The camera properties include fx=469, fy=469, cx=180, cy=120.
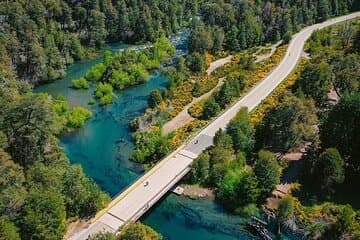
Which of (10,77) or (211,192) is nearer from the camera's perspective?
(211,192)

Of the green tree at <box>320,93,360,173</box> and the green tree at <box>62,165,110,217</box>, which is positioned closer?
the green tree at <box>62,165,110,217</box>

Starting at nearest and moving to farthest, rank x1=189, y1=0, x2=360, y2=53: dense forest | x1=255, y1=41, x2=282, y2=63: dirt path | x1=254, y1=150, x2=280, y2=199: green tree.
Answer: x1=254, y1=150, x2=280, y2=199: green tree → x1=255, y1=41, x2=282, y2=63: dirt path → x1=189, y1=0, x2=360, y2=53: dense forest

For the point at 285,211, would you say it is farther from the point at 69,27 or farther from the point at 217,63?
the point at 69,27

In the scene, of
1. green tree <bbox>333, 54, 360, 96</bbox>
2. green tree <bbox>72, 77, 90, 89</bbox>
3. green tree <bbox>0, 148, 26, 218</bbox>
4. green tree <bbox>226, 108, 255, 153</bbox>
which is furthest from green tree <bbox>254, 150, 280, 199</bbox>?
green tree <bbox>72, 77, 90, 89</bbox>

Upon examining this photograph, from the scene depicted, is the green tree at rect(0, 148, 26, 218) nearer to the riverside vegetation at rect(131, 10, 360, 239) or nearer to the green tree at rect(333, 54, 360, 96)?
the riverside vegetation at rect(131, 10, 360, 239)

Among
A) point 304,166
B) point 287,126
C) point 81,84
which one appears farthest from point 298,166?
point 81,84

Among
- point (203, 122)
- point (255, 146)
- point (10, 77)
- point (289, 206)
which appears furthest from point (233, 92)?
point (10, 77)

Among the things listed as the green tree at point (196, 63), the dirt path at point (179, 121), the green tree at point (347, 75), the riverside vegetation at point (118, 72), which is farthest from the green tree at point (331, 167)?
the green tree at point (196, 63)

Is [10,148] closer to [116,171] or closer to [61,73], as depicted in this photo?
[116,171]
